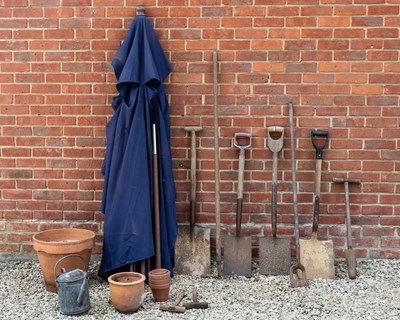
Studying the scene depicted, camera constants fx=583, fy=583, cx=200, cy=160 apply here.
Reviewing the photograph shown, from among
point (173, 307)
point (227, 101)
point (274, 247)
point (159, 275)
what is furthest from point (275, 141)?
point (173, 307)

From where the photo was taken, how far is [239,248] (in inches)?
186

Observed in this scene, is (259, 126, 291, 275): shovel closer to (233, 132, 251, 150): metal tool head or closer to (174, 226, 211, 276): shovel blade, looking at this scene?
(233, 132, 251, 150): metal tool head

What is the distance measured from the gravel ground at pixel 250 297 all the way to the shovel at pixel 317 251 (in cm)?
9

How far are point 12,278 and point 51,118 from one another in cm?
133

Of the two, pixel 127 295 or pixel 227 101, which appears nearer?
pixel 127 295

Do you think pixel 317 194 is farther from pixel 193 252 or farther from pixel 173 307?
pixel 173 307

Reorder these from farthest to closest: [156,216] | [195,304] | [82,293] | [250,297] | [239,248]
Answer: [239,248], [156,216], [250,297], [195,304], [82,293]

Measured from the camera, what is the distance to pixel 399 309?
3971mm

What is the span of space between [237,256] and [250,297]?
1.81 ft

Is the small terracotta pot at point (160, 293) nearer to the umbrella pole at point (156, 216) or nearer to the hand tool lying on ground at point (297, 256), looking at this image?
the umbrella pole at point (156, 216)

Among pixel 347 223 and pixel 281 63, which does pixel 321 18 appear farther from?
pixel 347 223

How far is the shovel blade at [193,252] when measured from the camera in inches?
185

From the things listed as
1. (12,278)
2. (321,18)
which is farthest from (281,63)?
(12,278)

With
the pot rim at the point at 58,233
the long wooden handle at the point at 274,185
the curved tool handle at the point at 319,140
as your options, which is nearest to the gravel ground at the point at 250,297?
the pot rim at the point at 58,233
